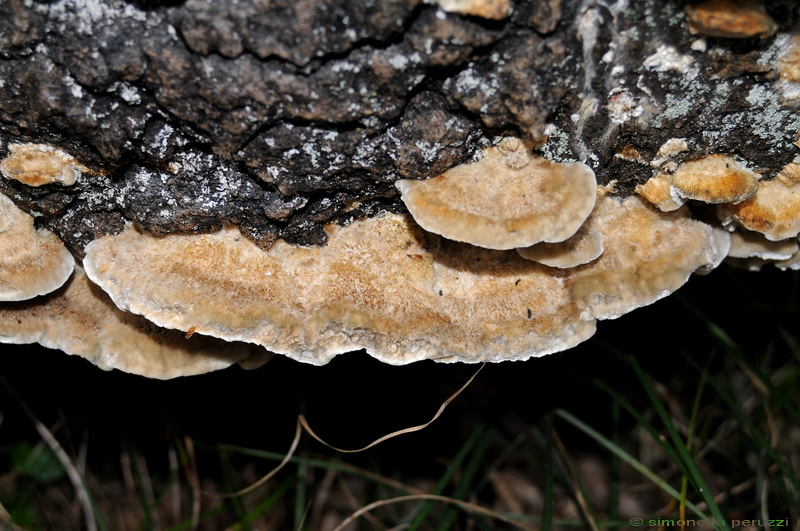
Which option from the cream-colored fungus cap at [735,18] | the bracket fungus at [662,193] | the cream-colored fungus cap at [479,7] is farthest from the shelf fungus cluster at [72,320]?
the cream-colored fungus cap at [735,18]

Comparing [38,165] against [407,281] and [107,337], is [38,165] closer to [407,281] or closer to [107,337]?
[107,337]

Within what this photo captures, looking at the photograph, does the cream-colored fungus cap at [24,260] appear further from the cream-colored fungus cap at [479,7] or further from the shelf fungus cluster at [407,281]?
the cream-colored fungus cap at [479,7]

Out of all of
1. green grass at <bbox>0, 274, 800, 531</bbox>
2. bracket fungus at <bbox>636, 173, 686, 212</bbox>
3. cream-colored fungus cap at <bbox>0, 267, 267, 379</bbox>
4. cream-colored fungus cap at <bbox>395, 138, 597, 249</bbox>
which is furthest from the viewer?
green grass at <bbox>0, 274, 800, 531</bbox>

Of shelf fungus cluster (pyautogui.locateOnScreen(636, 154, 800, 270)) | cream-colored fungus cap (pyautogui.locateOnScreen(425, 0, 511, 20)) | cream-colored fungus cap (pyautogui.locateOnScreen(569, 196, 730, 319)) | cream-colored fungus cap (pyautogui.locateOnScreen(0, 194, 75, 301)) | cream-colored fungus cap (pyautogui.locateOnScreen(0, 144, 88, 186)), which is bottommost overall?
cream-colored fungus cap (pyautogui.locateOnScreen(569, 196, 730, 319))

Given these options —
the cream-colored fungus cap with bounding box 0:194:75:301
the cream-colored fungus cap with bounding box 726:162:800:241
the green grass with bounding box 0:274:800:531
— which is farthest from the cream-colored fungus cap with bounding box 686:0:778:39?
the green grass with bounding box 0:274:800:531

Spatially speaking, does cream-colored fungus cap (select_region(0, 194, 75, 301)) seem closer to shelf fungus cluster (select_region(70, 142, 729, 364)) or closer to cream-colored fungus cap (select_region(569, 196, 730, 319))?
shelf fungus cluster (select_region(70, 142, 729, 364))

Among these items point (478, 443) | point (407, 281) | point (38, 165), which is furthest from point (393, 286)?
point (478, 443)

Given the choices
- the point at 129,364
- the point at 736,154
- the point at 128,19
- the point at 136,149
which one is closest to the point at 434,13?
the point at 128,19
